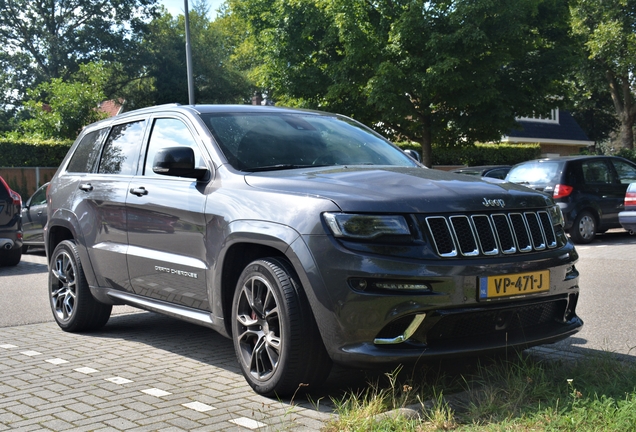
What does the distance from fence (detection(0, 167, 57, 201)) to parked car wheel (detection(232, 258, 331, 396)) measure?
79.7ft

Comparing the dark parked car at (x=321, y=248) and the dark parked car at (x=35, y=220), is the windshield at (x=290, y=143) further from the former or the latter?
the dark parked car at (x=35, y=220)

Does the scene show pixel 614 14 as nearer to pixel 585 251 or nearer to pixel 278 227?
pixel 585 251

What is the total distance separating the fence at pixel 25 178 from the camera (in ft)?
90.9

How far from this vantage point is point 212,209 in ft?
16.9

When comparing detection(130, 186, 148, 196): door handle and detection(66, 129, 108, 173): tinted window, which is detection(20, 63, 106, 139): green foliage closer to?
detection(66, 129, 108, 173): tinted window

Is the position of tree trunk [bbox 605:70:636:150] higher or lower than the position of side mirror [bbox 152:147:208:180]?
higher

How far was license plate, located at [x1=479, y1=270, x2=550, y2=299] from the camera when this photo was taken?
4350 mm

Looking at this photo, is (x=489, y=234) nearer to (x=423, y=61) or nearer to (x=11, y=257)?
(x=11, y=257)

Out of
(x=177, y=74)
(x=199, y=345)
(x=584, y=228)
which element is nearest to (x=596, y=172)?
(x=584, y=228)

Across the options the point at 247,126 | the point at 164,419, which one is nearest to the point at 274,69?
the point at 247,126

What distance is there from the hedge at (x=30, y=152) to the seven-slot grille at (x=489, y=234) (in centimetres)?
2673

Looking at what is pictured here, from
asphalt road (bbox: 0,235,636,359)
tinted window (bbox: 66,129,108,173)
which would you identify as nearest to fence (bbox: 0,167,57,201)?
asphalt road (bbox: 0,235,636,359)

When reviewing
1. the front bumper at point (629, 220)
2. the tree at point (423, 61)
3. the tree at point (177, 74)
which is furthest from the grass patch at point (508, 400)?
the tree at point (177, 74)

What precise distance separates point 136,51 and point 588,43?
27618 mm
